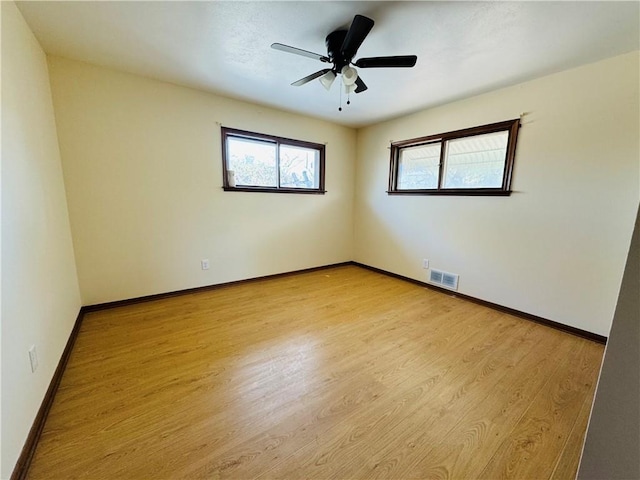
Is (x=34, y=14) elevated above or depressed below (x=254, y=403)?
above

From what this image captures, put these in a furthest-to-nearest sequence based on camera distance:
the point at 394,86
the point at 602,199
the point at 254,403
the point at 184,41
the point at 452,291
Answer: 1. the point at 452,291
2. the point at 394,86
3. the point at 602,199
4. the point at 184,41
5. the point at 254,403

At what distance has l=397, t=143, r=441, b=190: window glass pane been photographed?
3.48 metres

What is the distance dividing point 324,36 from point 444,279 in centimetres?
301

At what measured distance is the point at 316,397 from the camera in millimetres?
1592

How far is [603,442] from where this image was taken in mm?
779

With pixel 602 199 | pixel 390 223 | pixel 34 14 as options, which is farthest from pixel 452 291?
pixel 34 14

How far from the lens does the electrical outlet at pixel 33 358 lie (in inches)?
53.7

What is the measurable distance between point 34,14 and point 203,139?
1474 mm

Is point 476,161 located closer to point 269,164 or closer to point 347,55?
point 347,55

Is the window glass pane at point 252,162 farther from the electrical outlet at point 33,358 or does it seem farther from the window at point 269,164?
the electrical outlet at point 33,358

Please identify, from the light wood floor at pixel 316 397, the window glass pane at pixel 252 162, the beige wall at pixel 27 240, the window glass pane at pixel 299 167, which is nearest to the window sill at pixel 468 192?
the light wood floor at pixel 316 397

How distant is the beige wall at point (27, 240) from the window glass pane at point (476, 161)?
3.86 metres

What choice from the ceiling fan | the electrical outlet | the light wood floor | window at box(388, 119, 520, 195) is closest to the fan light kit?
the ceiling fan

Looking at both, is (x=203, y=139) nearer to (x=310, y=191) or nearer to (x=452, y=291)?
(x=310, y=191)
